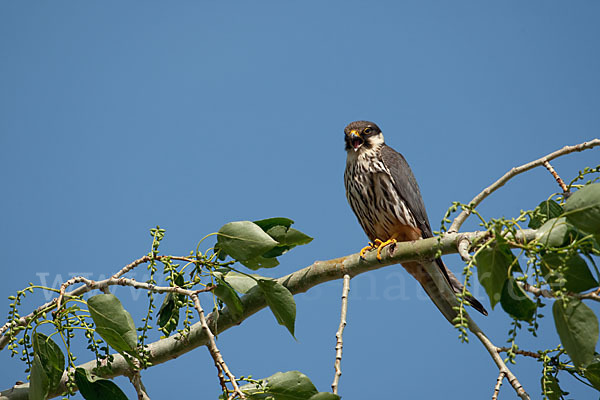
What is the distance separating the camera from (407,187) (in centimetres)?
460

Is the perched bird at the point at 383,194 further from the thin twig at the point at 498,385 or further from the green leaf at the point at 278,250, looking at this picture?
the thin twig at the point at 498,385

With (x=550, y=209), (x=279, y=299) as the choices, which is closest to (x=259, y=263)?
(x=279, y=299)

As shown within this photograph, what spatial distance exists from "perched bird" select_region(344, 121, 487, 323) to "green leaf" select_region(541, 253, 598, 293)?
7.71 feet

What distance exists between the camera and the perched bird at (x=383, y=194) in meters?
4.51

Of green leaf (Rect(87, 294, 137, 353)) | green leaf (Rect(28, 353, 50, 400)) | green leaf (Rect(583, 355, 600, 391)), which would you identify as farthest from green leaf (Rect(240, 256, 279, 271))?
green leaf (Rect(583, 355, 600, 391))

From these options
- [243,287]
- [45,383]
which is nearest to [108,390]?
[45,383]

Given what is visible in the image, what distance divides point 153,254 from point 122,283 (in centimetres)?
17

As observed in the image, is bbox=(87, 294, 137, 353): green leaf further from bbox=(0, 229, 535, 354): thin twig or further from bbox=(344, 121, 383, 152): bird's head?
bbox=(344, 121, 383, 152): bird's head

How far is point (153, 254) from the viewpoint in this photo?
90.7 inches

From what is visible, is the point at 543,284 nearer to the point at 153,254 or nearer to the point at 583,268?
the point at 583,268

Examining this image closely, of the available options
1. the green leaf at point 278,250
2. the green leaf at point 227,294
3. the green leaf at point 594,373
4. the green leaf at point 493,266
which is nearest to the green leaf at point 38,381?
the green leaf at point 227,294

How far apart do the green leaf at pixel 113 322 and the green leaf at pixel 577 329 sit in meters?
1.41

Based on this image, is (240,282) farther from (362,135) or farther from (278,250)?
(362,135)

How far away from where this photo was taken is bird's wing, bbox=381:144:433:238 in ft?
14.8
